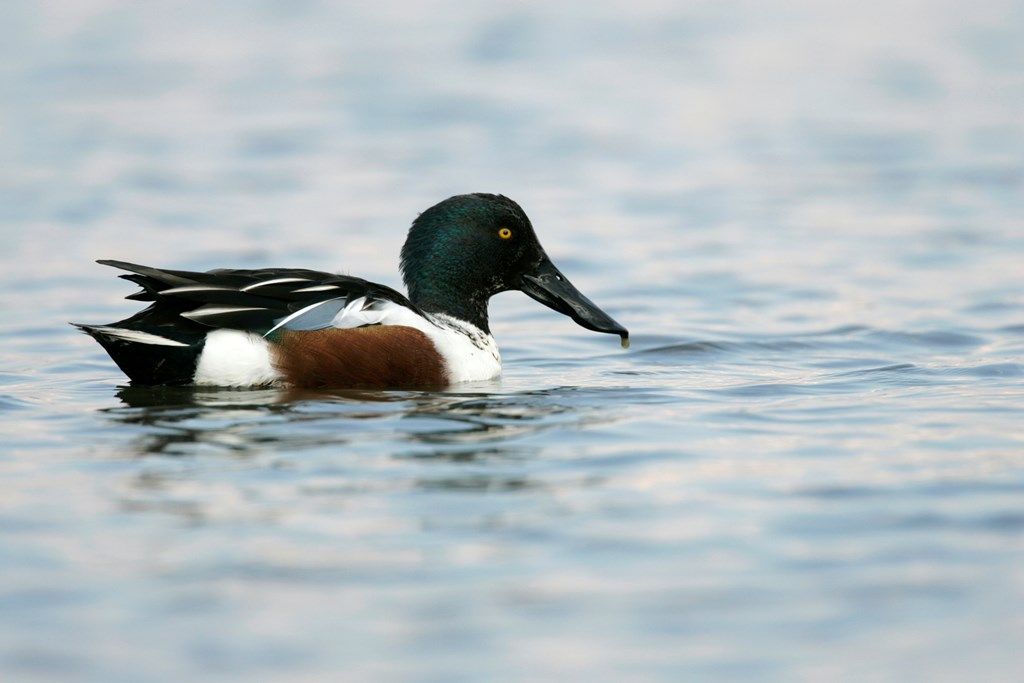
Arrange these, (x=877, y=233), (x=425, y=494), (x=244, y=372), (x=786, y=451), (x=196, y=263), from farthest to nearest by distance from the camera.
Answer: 1. (x=877, y=233)
2. (x=196, y=263)
3. (x=244, y=372)
4. (x=786, y=451)
5. (x=425, y=494)

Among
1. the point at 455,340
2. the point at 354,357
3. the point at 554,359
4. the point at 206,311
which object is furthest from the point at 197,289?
the point at 554,359

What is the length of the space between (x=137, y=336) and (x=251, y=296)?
540 millimetres

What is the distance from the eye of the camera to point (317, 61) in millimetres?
18078

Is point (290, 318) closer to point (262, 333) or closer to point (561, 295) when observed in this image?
point (262, 333)

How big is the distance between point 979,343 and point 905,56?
30.8 feet

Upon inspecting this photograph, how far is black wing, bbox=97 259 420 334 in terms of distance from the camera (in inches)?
297

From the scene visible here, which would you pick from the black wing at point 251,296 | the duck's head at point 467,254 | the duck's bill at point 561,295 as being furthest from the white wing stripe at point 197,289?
the duck's bill at point 561,295

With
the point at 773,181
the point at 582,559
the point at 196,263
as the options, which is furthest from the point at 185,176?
the point at 582,559

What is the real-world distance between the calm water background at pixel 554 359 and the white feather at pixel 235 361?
97mm

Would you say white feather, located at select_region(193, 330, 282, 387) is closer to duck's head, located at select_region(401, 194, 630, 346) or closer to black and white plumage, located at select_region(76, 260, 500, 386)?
black and white plumage, located at select_region(76, 260, 500, 386)

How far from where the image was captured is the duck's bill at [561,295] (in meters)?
8.79

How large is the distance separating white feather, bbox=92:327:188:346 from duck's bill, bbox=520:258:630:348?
206 cm

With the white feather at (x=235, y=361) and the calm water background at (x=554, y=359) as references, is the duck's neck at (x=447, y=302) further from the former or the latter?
the white feather at (x=235, y=361)

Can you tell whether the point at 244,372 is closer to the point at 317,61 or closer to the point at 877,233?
the point at 877,233
